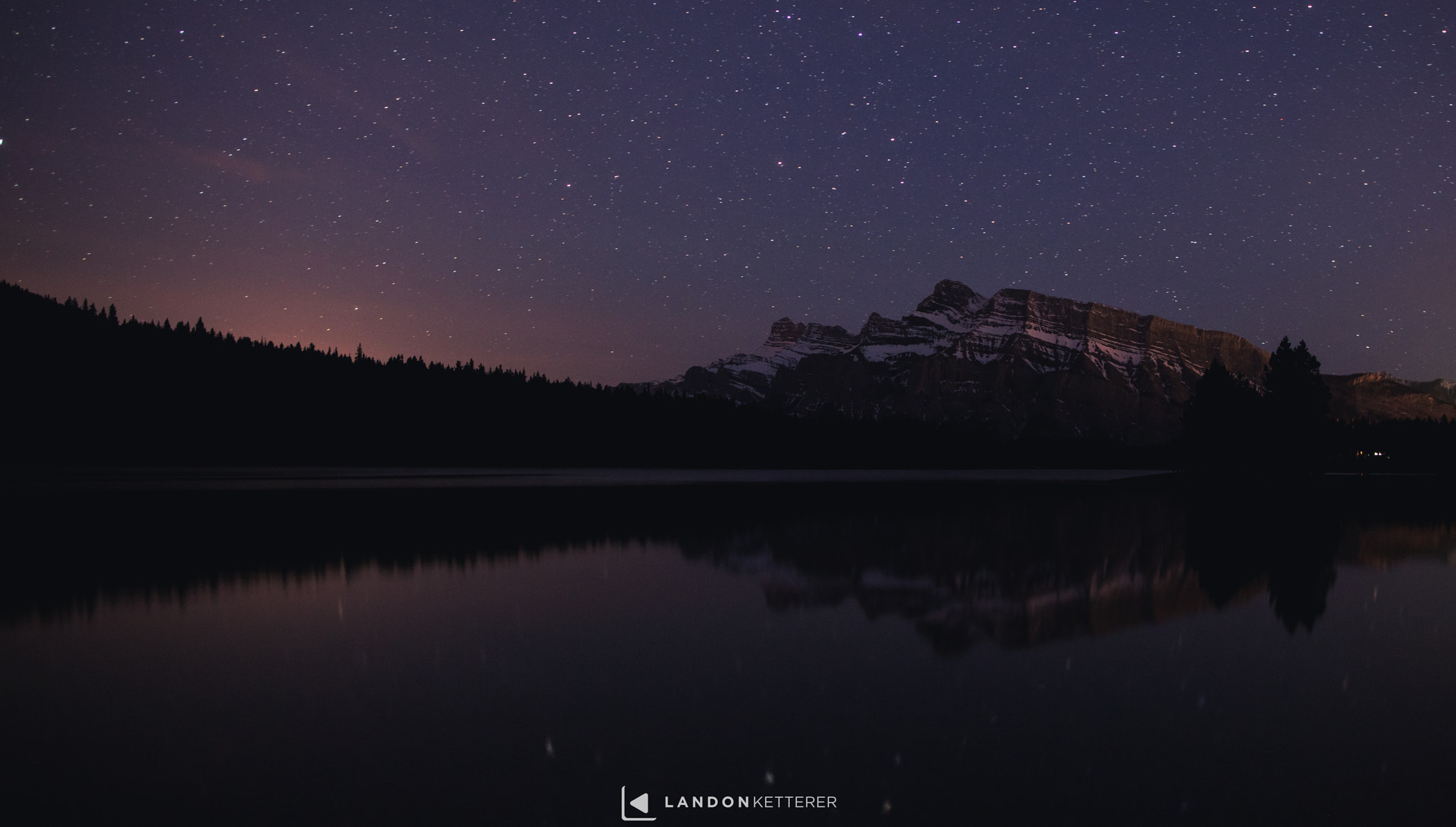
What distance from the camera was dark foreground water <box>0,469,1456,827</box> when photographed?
A: 293 inches

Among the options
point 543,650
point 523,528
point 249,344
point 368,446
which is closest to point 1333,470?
point 523,528

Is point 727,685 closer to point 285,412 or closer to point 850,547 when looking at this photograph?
point 850,547

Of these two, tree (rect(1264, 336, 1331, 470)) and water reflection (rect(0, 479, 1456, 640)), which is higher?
tree (rect(1264, 336, 1331, 470))

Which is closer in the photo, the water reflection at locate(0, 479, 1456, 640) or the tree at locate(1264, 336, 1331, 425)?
the water reflection at locate(0, 479, 1456, 640)

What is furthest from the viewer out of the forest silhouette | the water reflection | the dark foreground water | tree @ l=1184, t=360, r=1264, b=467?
the forest silhouette

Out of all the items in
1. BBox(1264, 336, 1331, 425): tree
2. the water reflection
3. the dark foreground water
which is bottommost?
the water reflection

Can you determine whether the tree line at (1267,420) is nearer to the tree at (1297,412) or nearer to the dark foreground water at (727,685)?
the tree at (1297,412)

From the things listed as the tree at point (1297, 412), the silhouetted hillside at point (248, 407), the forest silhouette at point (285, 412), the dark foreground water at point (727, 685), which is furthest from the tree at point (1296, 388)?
the silhouetted hillside at point (248, 407)

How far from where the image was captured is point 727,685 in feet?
36.3

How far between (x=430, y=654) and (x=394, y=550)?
14634 millimetres

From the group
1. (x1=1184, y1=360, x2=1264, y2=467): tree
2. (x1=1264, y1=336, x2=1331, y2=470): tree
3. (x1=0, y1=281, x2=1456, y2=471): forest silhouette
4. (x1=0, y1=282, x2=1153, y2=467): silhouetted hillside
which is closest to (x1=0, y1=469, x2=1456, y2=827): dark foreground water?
(x1=1264, y1=336, x2=1331, y2=470): tree

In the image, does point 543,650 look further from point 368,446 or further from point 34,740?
point 368,446

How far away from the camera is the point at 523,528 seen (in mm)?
33938

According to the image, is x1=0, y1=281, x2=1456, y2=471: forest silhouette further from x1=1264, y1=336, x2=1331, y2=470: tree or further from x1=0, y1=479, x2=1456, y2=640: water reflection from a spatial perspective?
x1=0, y1=479, x2=1456, y2=640: water reflection
